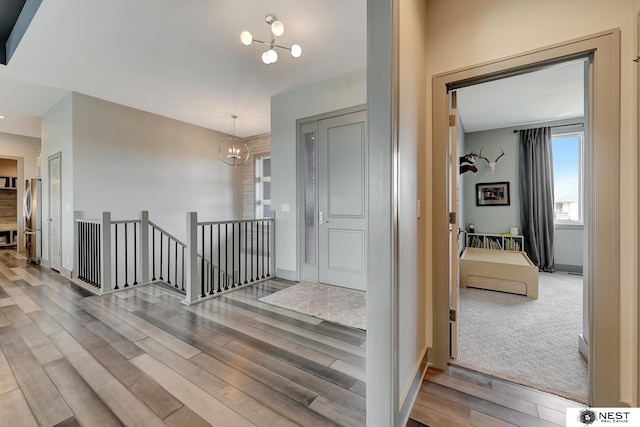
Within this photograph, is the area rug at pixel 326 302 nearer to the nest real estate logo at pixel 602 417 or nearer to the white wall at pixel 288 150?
the white wall at pixel 288 150

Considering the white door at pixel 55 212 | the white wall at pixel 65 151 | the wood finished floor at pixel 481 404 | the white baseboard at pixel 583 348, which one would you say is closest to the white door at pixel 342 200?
the wood finished floor at pixel 481 404

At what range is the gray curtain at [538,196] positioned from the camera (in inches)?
193

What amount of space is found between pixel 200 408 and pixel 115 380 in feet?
2.37

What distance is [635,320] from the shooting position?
1.37m

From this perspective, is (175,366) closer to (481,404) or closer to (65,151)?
(481,404)

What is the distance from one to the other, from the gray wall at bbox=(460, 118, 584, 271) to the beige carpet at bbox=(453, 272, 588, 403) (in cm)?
163

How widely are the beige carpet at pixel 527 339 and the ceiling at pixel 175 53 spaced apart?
3.17m

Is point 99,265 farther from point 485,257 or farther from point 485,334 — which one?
point 485,257

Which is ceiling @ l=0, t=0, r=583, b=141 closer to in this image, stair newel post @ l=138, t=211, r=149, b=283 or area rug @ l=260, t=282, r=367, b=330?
stair newel post @ l=138, t=211, r=149, b=283

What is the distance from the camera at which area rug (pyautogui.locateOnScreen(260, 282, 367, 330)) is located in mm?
2758

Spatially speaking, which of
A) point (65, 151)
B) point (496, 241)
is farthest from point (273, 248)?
point (496, 241)

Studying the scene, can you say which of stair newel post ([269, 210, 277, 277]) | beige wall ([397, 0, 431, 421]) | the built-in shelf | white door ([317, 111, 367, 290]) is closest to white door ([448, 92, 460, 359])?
beige wall ([397, 0, 431, 421])

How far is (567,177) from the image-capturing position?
16.2ft

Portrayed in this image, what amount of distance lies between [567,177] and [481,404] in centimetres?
536
